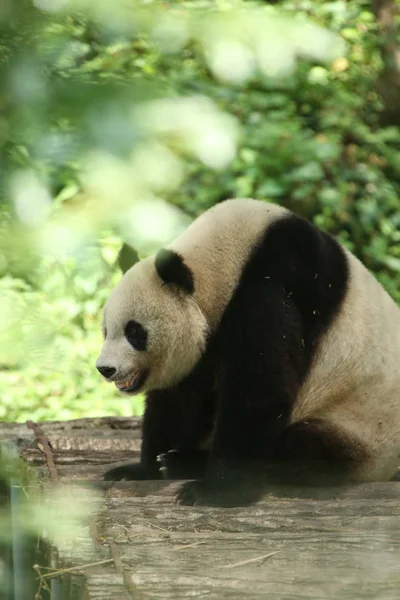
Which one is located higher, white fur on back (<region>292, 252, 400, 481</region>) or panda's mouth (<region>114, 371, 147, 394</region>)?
white fur on back (<region>292, 252, 400, 481</region>)

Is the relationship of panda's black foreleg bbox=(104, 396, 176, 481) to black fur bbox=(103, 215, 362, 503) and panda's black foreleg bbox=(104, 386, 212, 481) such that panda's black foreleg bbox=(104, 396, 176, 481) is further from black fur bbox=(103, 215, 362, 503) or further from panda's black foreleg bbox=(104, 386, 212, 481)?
black fur bbox=(103, 215, 362, 503)

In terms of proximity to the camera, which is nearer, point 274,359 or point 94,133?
point 94,133

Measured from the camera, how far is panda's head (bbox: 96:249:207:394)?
4250 mm

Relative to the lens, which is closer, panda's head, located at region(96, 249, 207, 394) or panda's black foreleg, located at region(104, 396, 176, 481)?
panda's head, located at region(96, 249, 207, 394)

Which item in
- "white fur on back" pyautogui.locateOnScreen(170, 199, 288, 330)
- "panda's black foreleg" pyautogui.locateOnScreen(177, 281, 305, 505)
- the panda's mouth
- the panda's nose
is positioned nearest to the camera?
"panda's black foreleg" pyautogui.locateOnScreen(177, 281, 305, 505)

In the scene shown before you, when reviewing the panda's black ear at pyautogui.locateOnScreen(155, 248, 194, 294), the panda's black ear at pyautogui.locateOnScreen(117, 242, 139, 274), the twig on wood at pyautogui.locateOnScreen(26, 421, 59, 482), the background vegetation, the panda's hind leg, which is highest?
the background vegetation

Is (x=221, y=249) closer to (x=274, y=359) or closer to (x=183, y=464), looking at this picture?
(x=274, y=359)

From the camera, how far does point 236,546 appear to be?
2930mm

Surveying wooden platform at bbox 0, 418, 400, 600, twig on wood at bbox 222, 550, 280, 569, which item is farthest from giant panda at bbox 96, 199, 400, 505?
twig on wood at bbox 222, 550, 280, 569

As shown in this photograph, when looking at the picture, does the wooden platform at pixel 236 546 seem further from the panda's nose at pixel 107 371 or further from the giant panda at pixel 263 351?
the panda's nose at pixel 107 371

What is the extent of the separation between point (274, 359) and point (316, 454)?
48cm

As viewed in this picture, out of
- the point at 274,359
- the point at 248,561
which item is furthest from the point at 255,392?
the point at 248,561

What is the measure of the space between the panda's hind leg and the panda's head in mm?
605

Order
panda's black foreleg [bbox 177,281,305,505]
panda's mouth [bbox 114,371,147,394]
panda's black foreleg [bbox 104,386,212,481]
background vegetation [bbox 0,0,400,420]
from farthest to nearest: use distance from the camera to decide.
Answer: panda's black foreleg [bbox 104,386,212,481], panda's mouth [bbox 114,371,147,394], panda's black foreleg [bbox 177,281,305,505], background vegetation [bbox 0,0,400,420]
